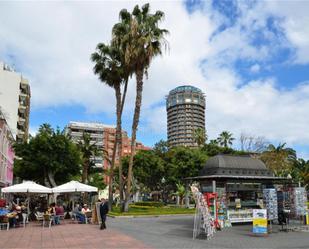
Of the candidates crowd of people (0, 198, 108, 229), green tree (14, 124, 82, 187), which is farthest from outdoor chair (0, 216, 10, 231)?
green tree (14, 124, 82, 187)

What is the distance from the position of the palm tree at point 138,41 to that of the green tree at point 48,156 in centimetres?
889

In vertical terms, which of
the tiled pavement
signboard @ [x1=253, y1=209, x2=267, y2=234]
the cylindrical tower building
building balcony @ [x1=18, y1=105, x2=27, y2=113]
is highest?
the cylindrical tower building

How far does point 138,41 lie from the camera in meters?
29.1

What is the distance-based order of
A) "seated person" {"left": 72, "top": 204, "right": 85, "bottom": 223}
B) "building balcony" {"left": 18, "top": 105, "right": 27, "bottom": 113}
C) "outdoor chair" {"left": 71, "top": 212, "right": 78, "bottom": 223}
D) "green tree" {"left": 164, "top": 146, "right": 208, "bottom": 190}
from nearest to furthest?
"seated person" {"left": 72, "top": 204, "right": 85, "bottom": 223}
"outdoor chair" {"left": 71, "top": 212, "right": 78, "bottom": 223}
"green tree" {"left": 164, "top": 146, "right": 208, "bottom": 190}
"building balcony" {"left": 18, "top": 105, "right": 27, "bottom": 113}

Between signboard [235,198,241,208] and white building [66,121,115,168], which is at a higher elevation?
white building [66,121,115,168]

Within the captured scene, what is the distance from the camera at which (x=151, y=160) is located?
51969 mm

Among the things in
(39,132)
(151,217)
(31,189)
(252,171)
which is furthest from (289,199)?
(39,132)

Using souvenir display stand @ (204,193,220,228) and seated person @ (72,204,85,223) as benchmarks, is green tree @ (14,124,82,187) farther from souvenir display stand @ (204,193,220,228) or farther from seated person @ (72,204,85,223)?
souvenir display stand @ (204,193,220,228)

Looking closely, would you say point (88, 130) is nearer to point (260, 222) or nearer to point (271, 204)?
point (271, 204)

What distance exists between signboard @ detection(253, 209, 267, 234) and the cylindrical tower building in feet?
474

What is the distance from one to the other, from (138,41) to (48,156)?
1504 cm

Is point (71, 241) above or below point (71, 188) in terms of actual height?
below

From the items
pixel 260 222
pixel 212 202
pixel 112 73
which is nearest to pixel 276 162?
pixel 112 73

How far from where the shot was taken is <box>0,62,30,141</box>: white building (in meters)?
59.1
